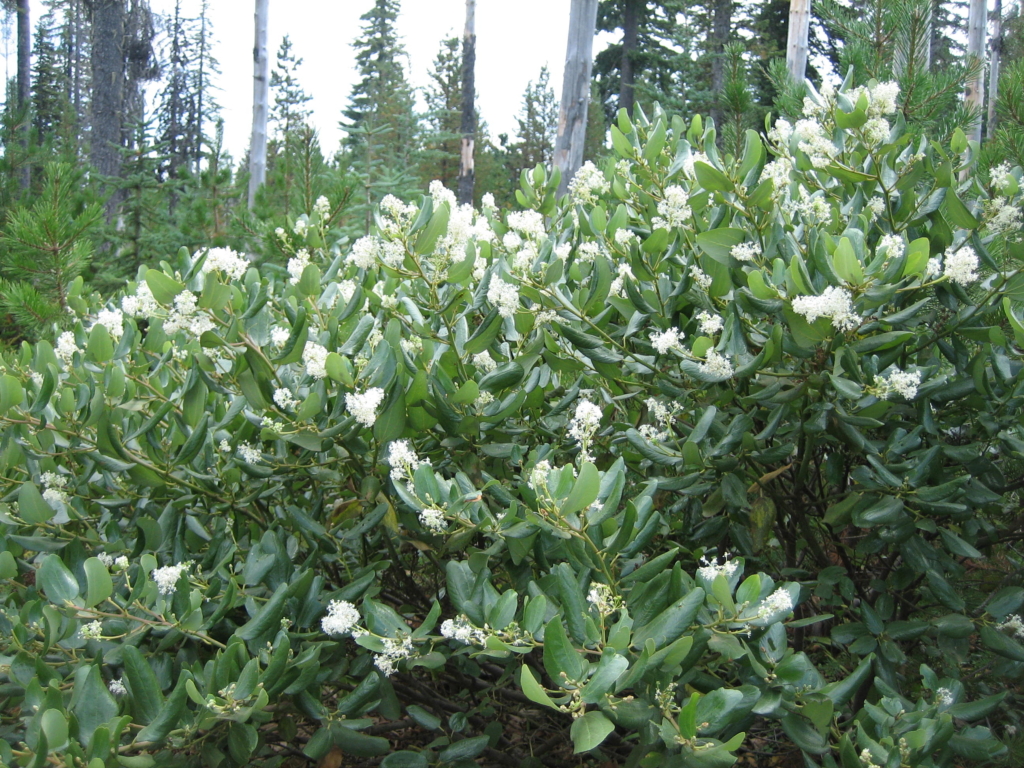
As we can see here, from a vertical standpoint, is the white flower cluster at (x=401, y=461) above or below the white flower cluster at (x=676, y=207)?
below

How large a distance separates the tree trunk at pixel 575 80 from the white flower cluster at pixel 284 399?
6.91 m

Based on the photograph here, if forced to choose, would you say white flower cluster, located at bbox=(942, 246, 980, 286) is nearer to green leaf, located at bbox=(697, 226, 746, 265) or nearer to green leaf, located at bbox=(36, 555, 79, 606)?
green leaf, located at bbox=(697, 226, 746, 265)

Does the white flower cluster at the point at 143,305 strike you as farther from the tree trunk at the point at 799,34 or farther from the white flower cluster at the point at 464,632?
the tree trunk at the point at 799,34

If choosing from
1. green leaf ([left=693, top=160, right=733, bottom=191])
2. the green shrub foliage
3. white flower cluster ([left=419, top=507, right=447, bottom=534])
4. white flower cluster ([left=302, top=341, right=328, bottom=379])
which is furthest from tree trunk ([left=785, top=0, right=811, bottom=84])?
white flower cluster ([left=419, top=507, right=447, bottom=534])

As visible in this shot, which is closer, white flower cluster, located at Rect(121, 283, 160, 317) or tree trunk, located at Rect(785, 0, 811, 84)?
white flower cluster, located at Rect(121, 283, 160, 317)

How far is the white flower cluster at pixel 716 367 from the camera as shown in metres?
1.97

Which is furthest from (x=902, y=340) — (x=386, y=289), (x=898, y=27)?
(x=898, y=27)

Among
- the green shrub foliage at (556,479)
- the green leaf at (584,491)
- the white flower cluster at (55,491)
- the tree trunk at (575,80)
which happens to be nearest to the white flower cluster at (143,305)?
the green shrub foliage at (556,479)

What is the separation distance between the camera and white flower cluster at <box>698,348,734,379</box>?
1.97 meters

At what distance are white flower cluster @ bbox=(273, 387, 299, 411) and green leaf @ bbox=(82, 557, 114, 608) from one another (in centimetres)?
53

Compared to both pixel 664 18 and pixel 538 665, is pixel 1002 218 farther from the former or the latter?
pixel 664 18

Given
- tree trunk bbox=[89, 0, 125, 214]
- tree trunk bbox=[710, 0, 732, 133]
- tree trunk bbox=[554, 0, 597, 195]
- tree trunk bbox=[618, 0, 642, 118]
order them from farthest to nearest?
1. tree trunk bbox=[618, 0, 642, 118]
2. tree trunk bbox=[710, 0, 732, 133]
3. tree trunk bbox=[89, 0, 125, 214]
4. tree trunk bbox=[554, 0, 597, 195]

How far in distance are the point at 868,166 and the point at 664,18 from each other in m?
25.9

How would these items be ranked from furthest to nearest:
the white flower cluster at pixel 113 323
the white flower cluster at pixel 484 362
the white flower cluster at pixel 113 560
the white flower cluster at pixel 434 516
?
the white flower cluster at pixel 113 323, the white flower cluster at pixel 484 362, the white flower cluster at pixel 113 560, the white flower cluster at pixel 434 516
